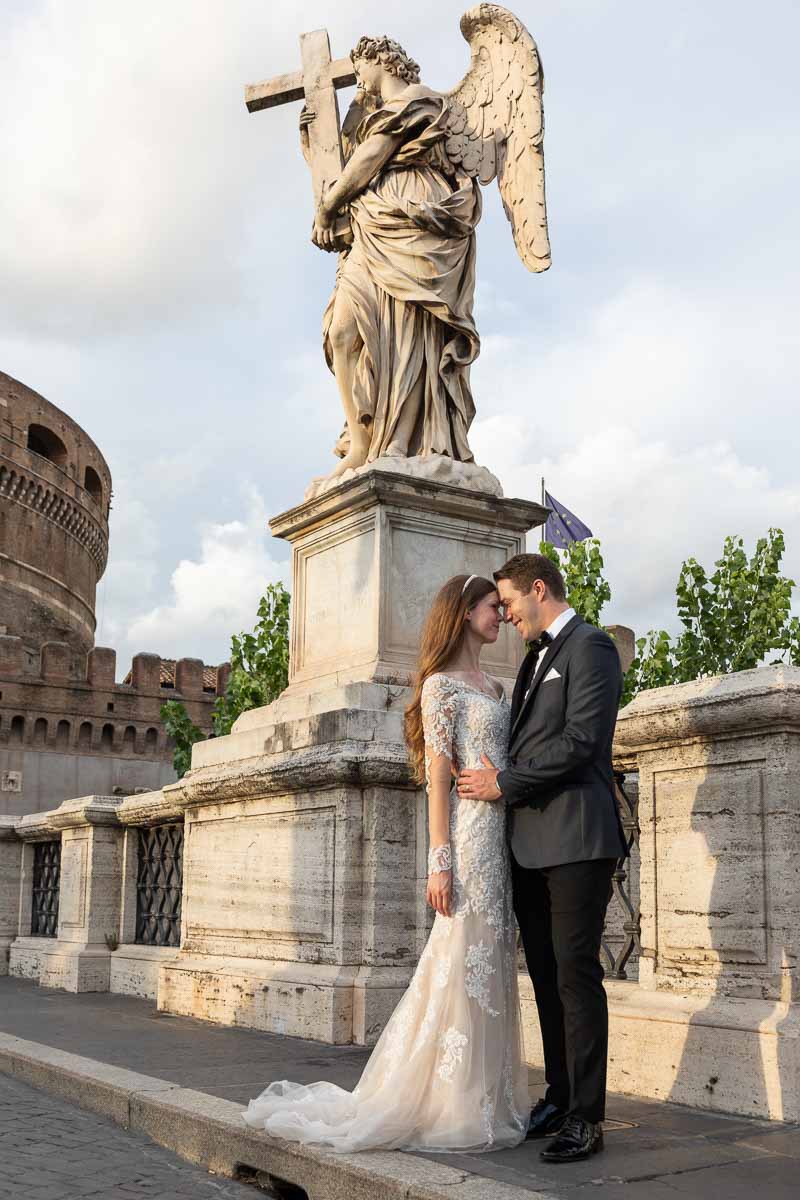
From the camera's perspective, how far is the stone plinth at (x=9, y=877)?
36.2 feet

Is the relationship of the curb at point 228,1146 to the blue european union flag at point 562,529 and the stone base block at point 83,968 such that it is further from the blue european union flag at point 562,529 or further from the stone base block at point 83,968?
the blue european union flag at point 562,529

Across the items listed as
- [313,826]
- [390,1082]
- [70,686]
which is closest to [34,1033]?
[313,826]

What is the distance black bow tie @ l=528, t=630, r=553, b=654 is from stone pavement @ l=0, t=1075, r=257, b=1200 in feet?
6.01

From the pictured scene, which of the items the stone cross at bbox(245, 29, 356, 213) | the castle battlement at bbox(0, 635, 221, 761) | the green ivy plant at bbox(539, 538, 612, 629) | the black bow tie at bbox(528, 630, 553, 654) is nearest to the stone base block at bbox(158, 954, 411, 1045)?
the black bow tie at bbox(528, 630, 553, 654)

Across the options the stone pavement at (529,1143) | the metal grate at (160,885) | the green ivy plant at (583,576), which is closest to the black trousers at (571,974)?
the stone pavement at (529,1143)

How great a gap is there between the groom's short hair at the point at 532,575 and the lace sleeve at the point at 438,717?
0.38m

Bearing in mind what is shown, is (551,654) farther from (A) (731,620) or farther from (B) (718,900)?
(A) (731,620)

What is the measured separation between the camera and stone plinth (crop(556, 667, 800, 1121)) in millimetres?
4102

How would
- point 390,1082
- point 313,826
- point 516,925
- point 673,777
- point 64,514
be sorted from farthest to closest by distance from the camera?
point 64,514 → point 313,826 → point 673,777 → point 516,925 → point 390,1082

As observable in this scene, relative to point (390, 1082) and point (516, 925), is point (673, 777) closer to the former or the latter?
point (516, 925)

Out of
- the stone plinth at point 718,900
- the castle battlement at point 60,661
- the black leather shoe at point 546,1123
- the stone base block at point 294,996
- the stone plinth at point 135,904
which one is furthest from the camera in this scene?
the castle battlement at point 60,661

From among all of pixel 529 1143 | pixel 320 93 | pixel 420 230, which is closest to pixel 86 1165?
pixel 529 1143

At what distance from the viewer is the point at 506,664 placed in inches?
274

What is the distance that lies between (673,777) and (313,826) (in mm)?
2223
